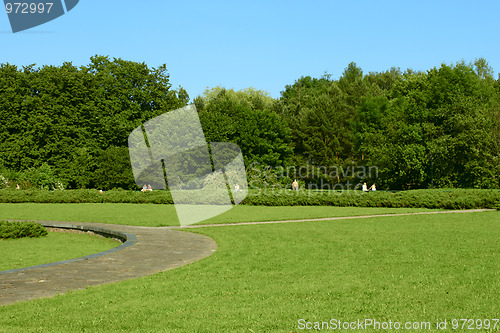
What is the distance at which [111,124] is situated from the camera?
5375 cm

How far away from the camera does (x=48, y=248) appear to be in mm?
13180

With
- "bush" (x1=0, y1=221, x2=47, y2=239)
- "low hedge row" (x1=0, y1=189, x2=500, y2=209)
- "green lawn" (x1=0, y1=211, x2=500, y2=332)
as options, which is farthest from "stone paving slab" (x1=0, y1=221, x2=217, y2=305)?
"low hedge row" (x1=0, y1=189, x2=500, y2=209)

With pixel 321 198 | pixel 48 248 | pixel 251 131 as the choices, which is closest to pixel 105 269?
pixel 48 248

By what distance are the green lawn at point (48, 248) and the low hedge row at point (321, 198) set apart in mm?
15807

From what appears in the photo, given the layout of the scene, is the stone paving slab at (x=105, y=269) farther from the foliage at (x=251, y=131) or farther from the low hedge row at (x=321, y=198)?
the foliage at (x=251, y=131)

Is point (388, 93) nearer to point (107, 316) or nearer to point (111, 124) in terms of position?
point (111, 124)

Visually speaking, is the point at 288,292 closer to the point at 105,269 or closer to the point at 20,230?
the point at 105,269

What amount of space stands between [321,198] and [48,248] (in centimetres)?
1895

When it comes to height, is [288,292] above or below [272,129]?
below

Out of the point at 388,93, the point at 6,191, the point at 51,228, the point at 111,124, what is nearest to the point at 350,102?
the point at 388,93

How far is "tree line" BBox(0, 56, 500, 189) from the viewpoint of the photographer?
41.4 meters

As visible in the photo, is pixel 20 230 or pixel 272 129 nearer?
pixel 20 230

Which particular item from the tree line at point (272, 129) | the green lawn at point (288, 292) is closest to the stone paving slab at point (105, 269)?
the green lawn at point (288, 292)

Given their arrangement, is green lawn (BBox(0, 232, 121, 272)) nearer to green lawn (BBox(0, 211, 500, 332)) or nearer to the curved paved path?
the curved paved path
